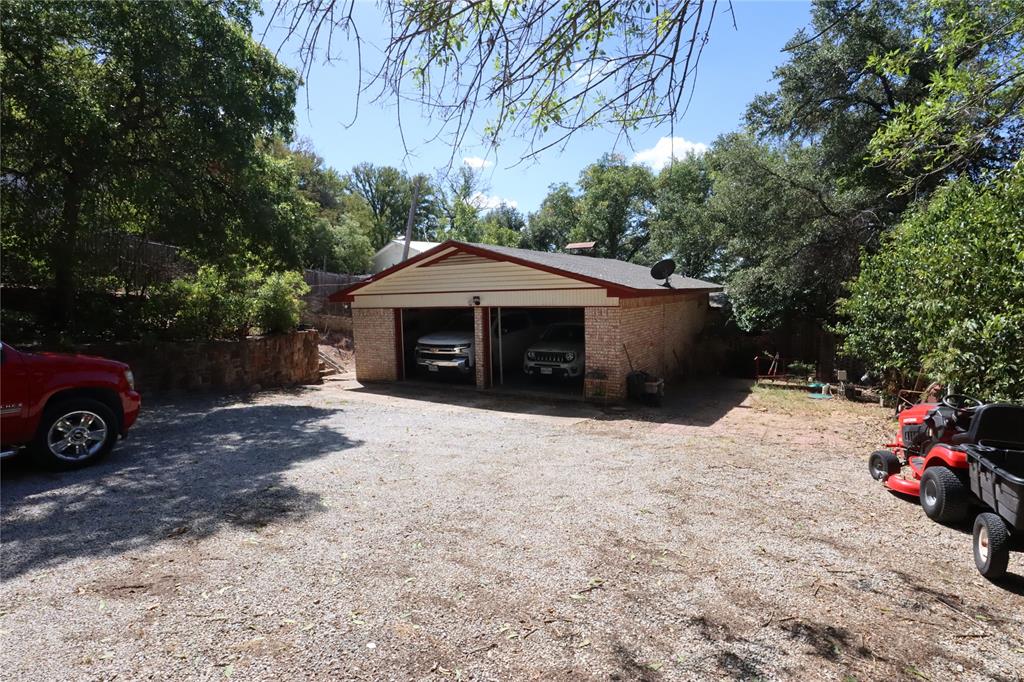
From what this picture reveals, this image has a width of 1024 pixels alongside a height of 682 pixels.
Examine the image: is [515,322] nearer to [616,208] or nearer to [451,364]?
[451,364]

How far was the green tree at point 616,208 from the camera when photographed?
31.4 m

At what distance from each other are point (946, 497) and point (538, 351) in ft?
30.3

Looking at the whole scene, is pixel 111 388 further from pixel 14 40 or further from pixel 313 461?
pixel 14 40

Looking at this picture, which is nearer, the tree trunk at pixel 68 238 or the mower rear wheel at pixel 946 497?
the mower rear wheel at pixel 946 497

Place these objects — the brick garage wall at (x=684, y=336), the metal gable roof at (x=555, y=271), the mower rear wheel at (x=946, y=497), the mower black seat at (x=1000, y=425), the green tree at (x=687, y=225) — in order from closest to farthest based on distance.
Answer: the mower black seat at (x=1000, y=425) → the mower rear wheel at (x=946, y=497) → the metal gable roof at (x=555, y=271) → the brick garage wall at (x=684, y=336) → the green tree at (x=687, y=225)

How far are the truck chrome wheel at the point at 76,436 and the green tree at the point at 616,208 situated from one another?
2869cm

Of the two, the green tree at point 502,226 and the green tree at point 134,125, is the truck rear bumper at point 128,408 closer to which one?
the green tree at point 134,125

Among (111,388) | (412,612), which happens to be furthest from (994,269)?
(111,388)

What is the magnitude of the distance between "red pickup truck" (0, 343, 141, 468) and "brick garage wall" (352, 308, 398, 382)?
824cm

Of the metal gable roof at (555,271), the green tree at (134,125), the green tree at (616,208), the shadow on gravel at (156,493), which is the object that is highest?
the green tree at (616,208)

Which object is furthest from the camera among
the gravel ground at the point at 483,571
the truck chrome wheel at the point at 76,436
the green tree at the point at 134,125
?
the green tree at the point at 134,125

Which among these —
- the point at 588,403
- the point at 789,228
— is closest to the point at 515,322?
the point at 588,403

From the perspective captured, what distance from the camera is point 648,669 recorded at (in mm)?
2838

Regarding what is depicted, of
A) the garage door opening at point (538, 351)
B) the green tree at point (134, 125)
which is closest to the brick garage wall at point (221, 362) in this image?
the green tree at point (134, 125)
